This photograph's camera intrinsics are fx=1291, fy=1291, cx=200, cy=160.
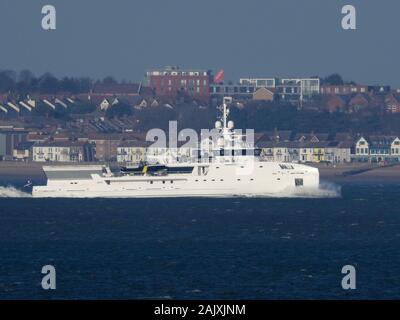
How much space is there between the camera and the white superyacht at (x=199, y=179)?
306ft

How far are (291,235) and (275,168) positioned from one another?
2783 centimetres

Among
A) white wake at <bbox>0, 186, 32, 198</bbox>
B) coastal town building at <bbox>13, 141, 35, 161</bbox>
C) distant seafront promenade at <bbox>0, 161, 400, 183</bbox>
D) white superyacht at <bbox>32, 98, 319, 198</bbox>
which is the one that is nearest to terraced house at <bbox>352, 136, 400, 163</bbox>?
distant seafront promenade at <bbox>0, 161, 400, 183</bbox>

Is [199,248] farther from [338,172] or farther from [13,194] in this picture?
[338,172]

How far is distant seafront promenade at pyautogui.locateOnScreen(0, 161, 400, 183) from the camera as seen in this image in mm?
163775

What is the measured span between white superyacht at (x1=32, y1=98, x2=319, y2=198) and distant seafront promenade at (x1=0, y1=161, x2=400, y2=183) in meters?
62.3

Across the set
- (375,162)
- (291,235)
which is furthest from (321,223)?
(375,162)

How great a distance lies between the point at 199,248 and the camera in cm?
5941

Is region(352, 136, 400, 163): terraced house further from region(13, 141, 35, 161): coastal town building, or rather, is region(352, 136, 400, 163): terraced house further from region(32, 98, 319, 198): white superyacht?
region(32, 98, 319, 198): white superyacht

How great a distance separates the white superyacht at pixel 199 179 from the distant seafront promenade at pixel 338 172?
62.3m

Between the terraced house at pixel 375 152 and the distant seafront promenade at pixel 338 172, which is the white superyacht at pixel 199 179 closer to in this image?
the distant seafront promenade at pixel 338 172

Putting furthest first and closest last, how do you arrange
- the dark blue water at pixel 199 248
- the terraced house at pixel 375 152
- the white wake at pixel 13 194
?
the terraced house at pixel 375 152 → the white wake at pixel 13 194 → the dark blue water at pixel 199 248

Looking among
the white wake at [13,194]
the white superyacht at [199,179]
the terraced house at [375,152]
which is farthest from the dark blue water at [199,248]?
the terraced house at [375,152]

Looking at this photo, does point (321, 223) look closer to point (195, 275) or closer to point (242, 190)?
point (242, 190)
